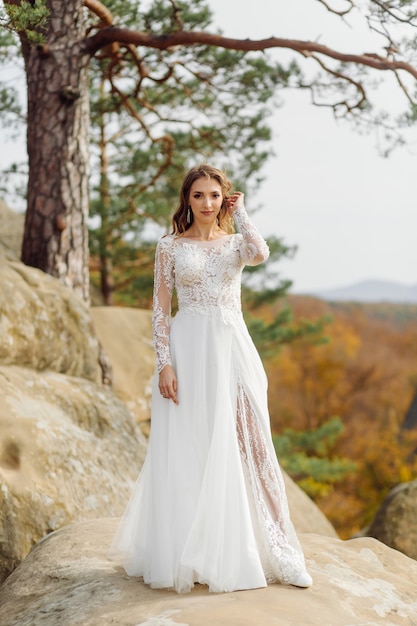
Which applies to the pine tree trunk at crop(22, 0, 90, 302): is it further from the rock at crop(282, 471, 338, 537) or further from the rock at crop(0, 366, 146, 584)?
the rock at crop(282, 471, 338, 537)

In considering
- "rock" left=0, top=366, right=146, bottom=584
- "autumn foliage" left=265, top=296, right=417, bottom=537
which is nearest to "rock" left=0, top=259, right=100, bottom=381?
"rock" left=0, top=366, right=146, bottom=584

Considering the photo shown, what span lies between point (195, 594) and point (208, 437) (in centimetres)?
82

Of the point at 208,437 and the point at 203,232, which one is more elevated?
the point at 203,232

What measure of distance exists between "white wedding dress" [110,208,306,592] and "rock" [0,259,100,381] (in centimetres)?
276

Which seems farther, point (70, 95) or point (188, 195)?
point (70, 95)

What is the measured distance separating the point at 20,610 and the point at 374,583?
1975 millimetres

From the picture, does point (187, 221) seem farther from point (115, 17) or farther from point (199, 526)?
point (115, 17)

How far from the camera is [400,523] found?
8047 mm

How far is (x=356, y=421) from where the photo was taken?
3002cm

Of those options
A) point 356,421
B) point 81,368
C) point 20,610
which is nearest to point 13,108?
point 81,368

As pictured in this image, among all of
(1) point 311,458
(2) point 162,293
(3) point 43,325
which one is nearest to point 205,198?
(2) point 162,293

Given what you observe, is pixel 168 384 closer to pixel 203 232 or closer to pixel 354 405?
pixel 203 232

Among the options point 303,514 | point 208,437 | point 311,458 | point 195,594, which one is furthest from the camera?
point 311,458

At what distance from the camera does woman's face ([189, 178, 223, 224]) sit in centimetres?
448
